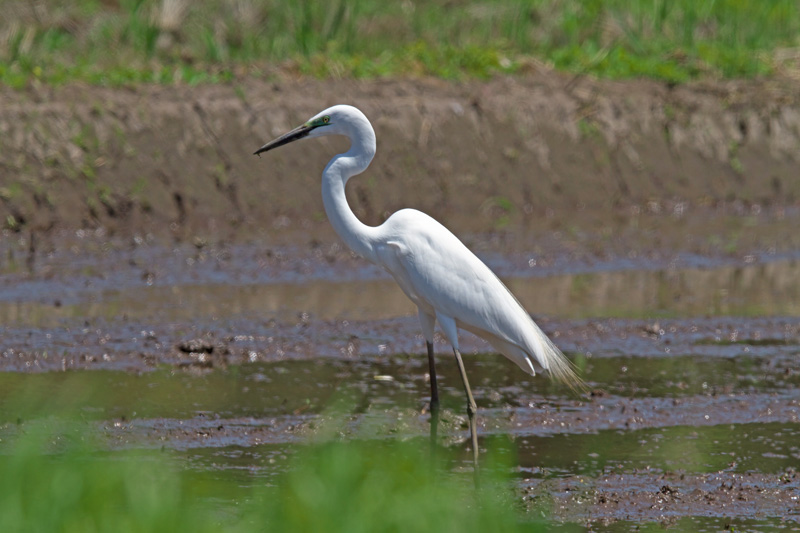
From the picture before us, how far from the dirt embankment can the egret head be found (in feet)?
14.0

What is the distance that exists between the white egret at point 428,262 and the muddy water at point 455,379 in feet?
1.62

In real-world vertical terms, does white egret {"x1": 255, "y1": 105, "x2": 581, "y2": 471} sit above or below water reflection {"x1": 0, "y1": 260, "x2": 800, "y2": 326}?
above

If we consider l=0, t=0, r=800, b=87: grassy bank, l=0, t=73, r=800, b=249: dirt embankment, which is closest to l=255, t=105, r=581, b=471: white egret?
l=0, t=73, r=800, b=249: dirt embankment

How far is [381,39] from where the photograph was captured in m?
12.6

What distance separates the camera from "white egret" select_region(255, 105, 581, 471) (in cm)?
555

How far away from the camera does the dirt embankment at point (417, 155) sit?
9672 millimetres

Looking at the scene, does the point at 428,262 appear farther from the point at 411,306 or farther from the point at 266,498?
the point at 411,306

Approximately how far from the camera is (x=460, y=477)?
539 cm

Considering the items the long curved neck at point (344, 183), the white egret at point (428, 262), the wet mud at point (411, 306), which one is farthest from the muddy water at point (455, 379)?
the long curved neck at point (344, 183)

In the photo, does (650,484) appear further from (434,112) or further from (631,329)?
(434,112)

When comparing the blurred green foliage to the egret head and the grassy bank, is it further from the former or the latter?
the grassy bank

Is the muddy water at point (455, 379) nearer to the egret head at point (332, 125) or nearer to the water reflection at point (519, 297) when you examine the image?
the water reflection at point (519, 297)

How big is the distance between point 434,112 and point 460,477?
5954mm

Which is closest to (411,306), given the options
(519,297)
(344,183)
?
(519,297)
